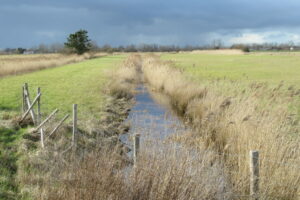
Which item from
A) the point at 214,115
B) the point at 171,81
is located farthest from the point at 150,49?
the point at 214,115

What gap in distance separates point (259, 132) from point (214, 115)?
106 inches

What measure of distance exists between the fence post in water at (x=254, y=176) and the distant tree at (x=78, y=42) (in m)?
73.0

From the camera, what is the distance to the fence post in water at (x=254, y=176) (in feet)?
16.1

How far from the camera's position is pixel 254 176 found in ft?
16.6

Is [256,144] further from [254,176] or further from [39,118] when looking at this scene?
[39,118]

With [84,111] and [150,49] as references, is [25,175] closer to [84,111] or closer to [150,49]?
[84,111]

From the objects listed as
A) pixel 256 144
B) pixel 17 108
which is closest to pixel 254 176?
pixel 256 144

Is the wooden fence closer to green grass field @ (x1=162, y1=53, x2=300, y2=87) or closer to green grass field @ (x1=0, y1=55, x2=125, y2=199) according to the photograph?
green grass field @ (x1=0, y1=55, x2=125, y2=199)

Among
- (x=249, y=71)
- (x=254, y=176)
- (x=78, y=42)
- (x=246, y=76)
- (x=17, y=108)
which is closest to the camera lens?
(x=254, y=176)

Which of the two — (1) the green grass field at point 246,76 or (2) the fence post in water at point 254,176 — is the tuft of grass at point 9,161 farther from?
(1) the green grass field at point 246,76

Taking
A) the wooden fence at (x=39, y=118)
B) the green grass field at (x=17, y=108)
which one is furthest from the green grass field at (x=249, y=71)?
the wooden fence at (x=39, y=118)

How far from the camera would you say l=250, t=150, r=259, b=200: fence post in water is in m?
4.91

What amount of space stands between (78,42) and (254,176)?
7343 cm

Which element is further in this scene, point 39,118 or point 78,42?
point 78,42
